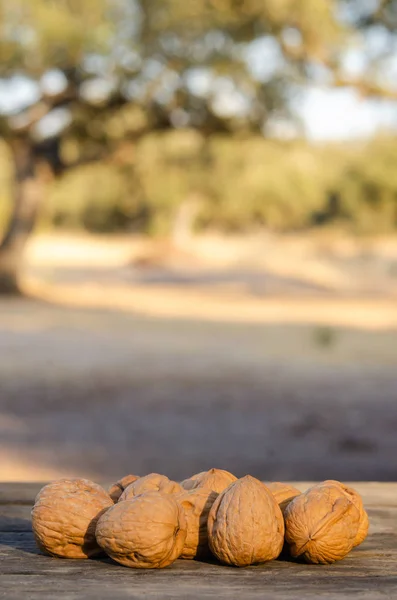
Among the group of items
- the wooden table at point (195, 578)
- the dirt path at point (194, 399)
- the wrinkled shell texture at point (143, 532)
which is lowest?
the wooden table at point (195, 578)

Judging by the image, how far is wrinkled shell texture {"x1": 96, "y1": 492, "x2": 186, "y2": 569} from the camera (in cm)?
160

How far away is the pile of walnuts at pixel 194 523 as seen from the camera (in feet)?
5.31

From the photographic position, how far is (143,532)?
1596mm

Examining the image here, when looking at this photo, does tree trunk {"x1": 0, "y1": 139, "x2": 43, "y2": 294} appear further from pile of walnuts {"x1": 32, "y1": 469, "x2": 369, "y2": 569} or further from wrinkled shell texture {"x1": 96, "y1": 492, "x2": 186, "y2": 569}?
wrinkled shell texture {"x1": 96, "y1": 492, "x2": 186, "y2": 569}

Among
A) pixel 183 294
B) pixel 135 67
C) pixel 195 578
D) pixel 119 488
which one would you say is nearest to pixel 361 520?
pixel 195 578

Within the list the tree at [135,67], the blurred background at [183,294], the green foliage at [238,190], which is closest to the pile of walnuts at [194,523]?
the blurred background at [183,294]

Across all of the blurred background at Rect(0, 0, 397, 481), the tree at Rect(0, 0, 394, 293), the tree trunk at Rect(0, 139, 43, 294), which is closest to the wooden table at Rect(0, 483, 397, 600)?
the blurred background at Rect(0, 0, 397, 481)

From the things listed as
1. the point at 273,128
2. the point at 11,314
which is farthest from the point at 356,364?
the point at 273,128

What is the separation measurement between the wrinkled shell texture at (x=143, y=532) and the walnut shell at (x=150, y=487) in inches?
3.5

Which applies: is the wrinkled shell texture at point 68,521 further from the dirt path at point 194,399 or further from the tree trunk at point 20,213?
the tree trunk at point 20,213

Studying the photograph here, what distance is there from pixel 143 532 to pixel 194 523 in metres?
0.16

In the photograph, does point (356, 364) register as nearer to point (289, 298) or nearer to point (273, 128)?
point (273, 128)

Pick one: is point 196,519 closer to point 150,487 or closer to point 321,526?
point 150,487

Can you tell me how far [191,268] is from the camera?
26.2 metres
